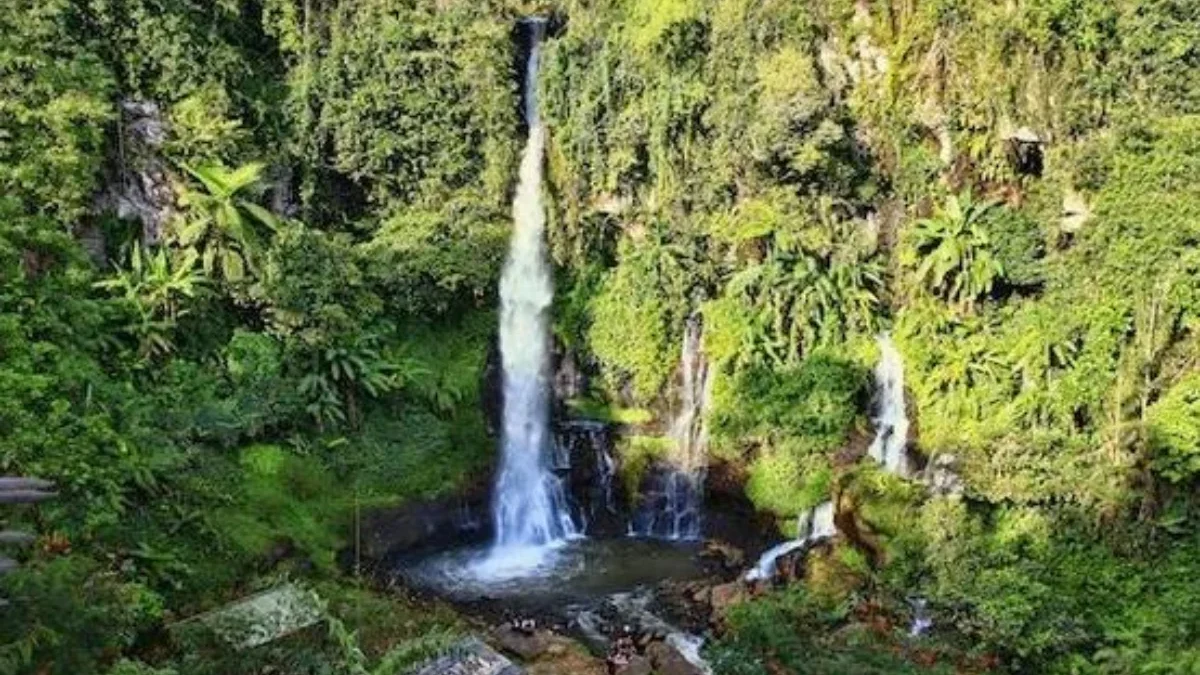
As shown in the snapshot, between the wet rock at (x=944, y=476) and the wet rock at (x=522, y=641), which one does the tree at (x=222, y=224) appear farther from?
the wet rock at (x=944, y=476)

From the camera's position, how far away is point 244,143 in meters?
23.0

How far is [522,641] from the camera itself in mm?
16938

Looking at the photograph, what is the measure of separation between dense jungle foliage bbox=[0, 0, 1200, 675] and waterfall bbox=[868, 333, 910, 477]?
32 cm

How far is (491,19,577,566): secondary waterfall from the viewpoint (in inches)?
902

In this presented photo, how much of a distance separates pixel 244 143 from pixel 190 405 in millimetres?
6298

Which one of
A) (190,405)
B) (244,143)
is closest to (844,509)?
(190,405)

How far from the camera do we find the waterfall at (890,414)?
70.1 feet

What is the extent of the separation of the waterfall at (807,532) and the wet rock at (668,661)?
3895mm

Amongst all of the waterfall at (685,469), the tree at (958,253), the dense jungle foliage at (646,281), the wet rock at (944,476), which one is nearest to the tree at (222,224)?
the dense jungle foliage at (646,281)

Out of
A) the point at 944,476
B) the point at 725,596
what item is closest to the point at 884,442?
the point at 944,476

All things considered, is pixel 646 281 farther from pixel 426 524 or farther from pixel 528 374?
pixel 426 524

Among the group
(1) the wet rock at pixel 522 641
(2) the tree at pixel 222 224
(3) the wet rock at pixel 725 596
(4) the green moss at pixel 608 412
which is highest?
(2) the tree at pixel 222 224

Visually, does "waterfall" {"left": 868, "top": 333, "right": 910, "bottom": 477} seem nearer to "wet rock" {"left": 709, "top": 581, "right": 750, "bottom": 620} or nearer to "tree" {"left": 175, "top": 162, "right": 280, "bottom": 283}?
"wet rock" {"left": 709, "top": 581, "right": 750, "bottom": 620}

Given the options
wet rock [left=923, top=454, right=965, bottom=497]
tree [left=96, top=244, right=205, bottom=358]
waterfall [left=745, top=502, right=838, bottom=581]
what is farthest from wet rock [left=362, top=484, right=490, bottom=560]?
wet rock [left=923, top=454, right=965, bottom=497]
